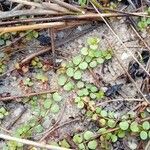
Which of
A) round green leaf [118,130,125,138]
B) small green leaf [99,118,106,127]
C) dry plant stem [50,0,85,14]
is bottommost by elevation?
round green leaf [118,130,125,138]

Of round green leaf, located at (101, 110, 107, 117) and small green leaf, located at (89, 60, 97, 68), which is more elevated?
small green leaf, located at (89, 60, 97, 68)

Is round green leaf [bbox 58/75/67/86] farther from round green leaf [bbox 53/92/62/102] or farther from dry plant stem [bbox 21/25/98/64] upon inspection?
dry plant stem [bbox 21/25/98/64]

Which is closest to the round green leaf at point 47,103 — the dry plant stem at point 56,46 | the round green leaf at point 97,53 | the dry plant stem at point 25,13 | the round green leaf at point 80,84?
the round green leaf at point 80,84

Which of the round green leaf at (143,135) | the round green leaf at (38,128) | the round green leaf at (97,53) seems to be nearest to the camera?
the round green leaf at (143,135)

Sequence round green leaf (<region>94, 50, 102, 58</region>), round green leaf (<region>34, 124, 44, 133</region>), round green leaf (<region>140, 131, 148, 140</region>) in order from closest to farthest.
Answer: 1. round green leaf (<region>140, 131, 148, 140</region>)
2. round green leaf (<region>34, 124, 44, 133</region>)
3. round green leaf (<region>94, 50, 102, 58</region>)

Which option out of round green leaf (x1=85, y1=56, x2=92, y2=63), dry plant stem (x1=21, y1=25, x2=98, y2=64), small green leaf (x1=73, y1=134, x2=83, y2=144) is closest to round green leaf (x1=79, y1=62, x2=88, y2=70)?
round green leaf (x1=85, y1=56, x2=92, y2=63)

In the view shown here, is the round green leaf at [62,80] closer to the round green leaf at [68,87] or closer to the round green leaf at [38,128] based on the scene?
the round green leaf at [68,87]

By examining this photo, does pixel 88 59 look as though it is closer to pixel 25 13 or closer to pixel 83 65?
pixel 83 65

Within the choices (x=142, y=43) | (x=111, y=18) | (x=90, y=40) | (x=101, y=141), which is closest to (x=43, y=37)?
(x=90, y=40)

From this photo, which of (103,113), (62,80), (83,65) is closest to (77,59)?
(83,65)

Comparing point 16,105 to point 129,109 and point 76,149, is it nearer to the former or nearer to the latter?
point 76,149

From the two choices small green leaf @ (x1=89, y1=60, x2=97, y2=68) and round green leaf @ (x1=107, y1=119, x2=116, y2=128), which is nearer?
round green leaf @ (x1=107, y1=119, x2=116, y2=128)
